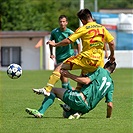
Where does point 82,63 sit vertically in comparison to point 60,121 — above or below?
above

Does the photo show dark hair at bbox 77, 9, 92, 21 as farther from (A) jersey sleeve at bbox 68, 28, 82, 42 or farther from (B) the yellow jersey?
(A) jersey sleeve at bbox 68, 28, 82, 42

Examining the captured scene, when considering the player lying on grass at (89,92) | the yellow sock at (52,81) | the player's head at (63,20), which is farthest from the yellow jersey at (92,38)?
the player's head at (63,20)

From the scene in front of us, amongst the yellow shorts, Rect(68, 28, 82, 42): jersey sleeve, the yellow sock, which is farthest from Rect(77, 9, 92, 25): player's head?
the yellow sock

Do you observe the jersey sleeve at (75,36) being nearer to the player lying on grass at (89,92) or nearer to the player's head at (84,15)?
the player's head at (84,15)

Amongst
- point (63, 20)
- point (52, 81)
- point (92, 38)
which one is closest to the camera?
point (92, 38)

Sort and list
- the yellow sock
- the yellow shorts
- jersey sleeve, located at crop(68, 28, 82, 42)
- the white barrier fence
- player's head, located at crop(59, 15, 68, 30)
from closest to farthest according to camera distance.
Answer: jersey sleeve, located at crop(68, 28, 82, 42) → the yellow shorts → the yellow sock → player's head, located at crop(59, 15, 68, 30) → the white barrier fence

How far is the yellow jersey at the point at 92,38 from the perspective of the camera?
10930mm

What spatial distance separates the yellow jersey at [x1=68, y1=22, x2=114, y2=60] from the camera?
10930 mm

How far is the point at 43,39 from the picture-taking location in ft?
163

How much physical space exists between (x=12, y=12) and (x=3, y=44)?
11903 millimetres

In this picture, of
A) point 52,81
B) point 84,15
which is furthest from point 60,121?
point 84,15

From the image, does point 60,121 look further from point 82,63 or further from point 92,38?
point 92,38

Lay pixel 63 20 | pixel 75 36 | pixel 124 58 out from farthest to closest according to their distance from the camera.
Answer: pixel 124 58, pixel 63 20, pixel 75 36

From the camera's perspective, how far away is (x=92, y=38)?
36.1 feet
